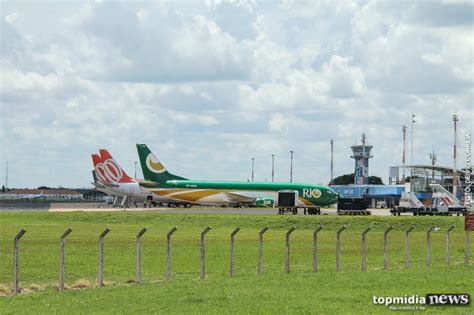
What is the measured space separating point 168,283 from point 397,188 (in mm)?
147109

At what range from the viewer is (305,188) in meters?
118

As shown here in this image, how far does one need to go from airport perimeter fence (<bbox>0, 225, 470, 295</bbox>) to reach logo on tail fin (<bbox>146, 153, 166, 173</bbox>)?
6990 centimetres

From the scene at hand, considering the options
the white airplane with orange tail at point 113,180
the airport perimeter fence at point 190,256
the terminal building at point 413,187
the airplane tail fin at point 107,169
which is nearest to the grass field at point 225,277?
the airport perimeter fence at point 190,256

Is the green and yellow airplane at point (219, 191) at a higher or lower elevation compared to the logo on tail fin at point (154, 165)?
lower

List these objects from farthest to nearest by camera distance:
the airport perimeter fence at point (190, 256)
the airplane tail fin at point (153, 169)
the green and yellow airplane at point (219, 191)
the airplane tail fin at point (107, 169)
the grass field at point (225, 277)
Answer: the airplane tail fin at point (107, 169) → the airplane tail fin at point (153, 169) → the green and yellow airplane at point (219, 191) → the airport perimeter fence at point (190, 256) → the grass field at point (225, 277)

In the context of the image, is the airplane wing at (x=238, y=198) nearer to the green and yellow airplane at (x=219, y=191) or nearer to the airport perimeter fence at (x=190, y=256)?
the green and yellow airplane at (x=219, y=191)

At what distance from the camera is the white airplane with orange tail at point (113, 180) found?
133m

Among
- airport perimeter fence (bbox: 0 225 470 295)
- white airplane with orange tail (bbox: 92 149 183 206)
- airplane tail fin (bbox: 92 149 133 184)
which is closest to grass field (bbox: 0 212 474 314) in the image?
airport perimeter fence (bbox: 0 225 470 295)

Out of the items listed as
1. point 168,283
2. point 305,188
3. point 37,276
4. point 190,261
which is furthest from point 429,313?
point 305,188

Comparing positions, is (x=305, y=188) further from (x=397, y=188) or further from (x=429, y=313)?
(x=429, y=313)

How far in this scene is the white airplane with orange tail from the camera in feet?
436

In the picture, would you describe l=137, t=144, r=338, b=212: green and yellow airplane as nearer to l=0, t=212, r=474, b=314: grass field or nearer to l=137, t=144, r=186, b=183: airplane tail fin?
l=137, t=144, r=186, b=183: airplane tail fin

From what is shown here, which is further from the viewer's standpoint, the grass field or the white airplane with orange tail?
the white airplane with orange tail

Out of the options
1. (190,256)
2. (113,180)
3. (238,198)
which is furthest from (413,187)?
(190,256)
